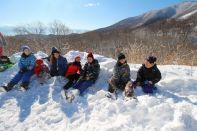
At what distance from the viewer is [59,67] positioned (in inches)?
373

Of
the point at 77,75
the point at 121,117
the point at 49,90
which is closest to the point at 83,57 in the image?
the point at 77,75

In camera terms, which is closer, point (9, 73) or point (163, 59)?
point (9, 73)

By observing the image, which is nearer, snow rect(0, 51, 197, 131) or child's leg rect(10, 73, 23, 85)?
snow rect(0, 51, 197, 131)

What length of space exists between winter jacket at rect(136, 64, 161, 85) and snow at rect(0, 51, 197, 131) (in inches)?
10.4

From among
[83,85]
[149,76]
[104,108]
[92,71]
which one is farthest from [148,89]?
[92,71]

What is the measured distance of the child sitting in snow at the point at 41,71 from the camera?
9219 millimetres

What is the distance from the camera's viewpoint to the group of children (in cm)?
786

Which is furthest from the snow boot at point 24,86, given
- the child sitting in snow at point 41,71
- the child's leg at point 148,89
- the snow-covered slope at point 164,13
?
the snow-covered slope at point 164,13

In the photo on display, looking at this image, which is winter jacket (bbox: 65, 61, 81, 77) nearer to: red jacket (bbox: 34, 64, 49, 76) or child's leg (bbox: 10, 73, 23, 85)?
red jacket (bbox: 34, 64, 49, 76)

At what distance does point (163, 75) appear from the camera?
28.2 ft

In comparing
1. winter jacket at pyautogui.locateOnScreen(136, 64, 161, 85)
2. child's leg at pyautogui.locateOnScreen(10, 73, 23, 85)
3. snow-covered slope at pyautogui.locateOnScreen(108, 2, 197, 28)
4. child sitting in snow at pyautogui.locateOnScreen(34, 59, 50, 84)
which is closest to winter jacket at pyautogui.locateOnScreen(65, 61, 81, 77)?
child sitting in snow at pyautogui.locateOnScreen(34, 59, 50, 84)

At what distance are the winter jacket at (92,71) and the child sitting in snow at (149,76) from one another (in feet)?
3.95

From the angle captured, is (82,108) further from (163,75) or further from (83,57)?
(83,57)

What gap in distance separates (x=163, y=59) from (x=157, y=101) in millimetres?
5464
